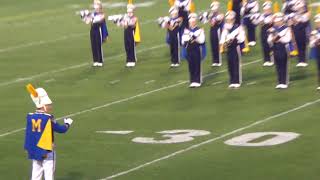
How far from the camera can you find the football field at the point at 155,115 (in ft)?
54.6

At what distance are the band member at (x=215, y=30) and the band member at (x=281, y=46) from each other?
2.77 metres

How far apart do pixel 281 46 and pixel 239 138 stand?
212 inches

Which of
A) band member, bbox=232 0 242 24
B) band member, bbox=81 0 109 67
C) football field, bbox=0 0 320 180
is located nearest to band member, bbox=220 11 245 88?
football field, bbox=0 0 320 180

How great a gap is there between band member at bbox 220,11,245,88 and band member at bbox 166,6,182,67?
260 centimetres

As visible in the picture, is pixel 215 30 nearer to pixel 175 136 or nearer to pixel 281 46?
pixel 281 46

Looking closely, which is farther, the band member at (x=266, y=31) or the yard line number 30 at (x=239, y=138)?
the band member at (x=266, y=31)

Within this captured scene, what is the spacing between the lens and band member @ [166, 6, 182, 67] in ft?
86.8

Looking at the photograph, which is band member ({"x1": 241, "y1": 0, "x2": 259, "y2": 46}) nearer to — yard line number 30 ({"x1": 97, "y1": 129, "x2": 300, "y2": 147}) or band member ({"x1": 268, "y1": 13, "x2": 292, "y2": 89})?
band member ({"x1": 268, "y1": 13, "x2": 292, "y2": 89})

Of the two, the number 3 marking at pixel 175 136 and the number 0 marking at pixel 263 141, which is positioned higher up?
the number 3 marking at pixel 175 136

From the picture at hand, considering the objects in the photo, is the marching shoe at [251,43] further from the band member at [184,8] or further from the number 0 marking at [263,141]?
the number 0 marking at [263,141]

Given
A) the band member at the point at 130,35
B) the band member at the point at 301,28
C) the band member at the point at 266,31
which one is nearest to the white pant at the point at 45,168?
the band member at the point at 266,31

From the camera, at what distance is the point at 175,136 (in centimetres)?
1886

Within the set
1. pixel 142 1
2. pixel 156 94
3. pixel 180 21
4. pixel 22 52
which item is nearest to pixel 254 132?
pixel 156 94

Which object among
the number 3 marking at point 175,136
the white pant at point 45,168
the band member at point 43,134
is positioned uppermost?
the band member at point 43,134
